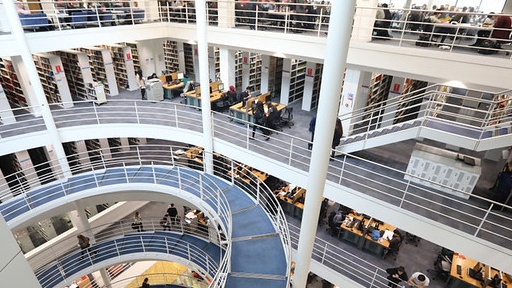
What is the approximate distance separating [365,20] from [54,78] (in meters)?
9.55

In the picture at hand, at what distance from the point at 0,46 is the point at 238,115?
6.08 meters

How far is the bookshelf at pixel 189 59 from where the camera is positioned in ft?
47.1

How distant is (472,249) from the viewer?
16.3 ft

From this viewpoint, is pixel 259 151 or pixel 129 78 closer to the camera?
pixel 259 151

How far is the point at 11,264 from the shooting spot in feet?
5.54

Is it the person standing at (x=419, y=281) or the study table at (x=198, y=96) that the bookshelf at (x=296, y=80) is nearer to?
the study table at (x=198, y=96)

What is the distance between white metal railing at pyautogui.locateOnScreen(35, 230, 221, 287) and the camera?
25.5 feet

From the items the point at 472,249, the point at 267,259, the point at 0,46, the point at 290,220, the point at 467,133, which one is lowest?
the point at 290,220

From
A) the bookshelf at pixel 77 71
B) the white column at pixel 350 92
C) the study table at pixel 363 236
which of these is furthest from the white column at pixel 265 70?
the bookshelf at pixel 77 71

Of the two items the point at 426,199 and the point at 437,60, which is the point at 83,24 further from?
the point at 426,199

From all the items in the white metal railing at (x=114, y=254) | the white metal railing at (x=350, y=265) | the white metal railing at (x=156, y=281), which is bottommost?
the white metal railing at (x=156, y=281)

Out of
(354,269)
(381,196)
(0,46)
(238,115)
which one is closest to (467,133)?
(381,196)

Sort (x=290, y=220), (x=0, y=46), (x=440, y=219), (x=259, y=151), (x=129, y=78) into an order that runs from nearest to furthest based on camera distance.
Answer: (x=440, y=219) → (x=0, y=46) → (x=259, y=151) → (x=290, y=220) → (x=129, y=78)

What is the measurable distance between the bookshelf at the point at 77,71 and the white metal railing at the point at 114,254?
5.38 m
